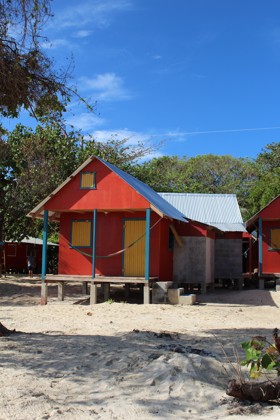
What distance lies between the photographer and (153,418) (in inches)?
201

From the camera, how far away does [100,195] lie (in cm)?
1730

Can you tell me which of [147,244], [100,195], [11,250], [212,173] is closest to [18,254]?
[11,250]

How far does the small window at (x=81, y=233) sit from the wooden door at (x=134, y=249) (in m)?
1.56

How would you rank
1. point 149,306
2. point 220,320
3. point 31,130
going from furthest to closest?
point 31,130 < point 149,306 < point 220,320

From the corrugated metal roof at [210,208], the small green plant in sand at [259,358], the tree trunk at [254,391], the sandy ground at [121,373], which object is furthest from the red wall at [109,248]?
the tree trunk at [254,391]

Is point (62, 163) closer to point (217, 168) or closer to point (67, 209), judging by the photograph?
point (67, 209)

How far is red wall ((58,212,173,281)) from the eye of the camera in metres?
17.4

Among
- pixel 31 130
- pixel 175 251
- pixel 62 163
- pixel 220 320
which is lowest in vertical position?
pixel 220 320

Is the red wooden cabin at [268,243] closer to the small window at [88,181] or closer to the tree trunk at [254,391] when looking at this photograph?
the small window at [88,181]

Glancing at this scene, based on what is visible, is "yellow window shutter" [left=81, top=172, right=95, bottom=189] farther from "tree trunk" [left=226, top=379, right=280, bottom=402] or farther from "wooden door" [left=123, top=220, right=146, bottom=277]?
"tree trunk" [left=226, top=379, right=280, bottom=402]

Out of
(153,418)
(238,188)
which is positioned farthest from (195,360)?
(238,188)

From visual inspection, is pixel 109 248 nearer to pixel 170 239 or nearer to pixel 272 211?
pixel 170 239

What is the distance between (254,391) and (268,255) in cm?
1722

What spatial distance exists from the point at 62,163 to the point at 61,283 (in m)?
9.40
